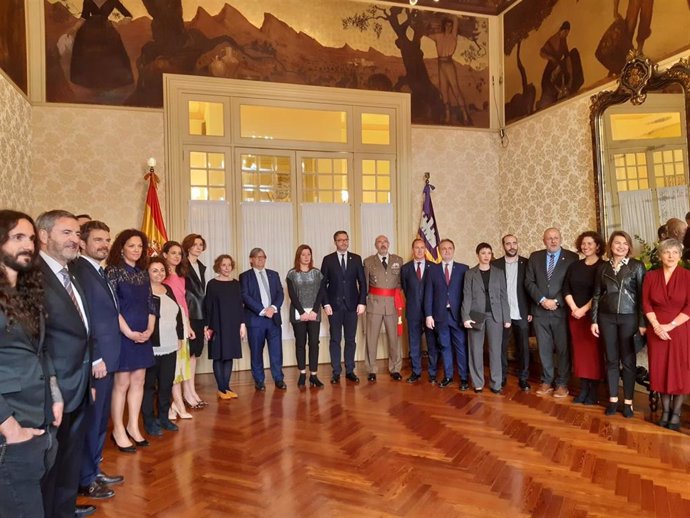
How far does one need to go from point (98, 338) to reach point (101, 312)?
161mm

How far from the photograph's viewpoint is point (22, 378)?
1862 mm

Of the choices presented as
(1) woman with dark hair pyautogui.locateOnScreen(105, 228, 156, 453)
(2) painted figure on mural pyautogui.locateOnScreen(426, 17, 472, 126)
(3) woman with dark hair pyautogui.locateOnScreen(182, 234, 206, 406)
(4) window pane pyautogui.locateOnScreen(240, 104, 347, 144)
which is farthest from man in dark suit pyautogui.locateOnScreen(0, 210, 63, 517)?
(2) painted figure on mural pyautogui.locateOnScreen(426, 17, 472, 126)

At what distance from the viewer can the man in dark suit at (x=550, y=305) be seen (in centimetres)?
518

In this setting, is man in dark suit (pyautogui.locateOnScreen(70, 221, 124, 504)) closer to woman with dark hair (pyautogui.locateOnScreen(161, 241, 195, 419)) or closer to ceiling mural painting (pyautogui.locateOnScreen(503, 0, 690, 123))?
woman with dark hair (pyautogui.locateOnScreen(161, 241, 195, 419))

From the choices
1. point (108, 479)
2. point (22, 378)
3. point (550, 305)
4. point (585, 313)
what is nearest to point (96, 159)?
point (108, 479)

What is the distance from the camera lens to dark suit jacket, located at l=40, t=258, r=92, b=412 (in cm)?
224

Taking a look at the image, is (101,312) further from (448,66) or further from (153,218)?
(448,66)

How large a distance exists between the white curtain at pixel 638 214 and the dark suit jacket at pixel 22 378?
18.7ft

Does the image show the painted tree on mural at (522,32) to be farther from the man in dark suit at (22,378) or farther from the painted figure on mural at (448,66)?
the man in dark suit at (22,378)

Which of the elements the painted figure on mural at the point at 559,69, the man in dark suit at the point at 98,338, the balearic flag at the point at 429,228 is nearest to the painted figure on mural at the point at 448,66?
the painted figure on mural at the point at 559,69

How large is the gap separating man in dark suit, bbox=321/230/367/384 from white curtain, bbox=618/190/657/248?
10.1 feet

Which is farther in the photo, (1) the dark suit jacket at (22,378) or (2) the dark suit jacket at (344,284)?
(2) the dark suit jacket at (344,284)

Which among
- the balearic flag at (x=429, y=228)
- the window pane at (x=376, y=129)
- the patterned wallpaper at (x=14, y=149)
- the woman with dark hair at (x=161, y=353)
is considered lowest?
the woman with dark hair at (x=161, y=353)

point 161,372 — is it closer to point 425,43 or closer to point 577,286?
point 577,286
